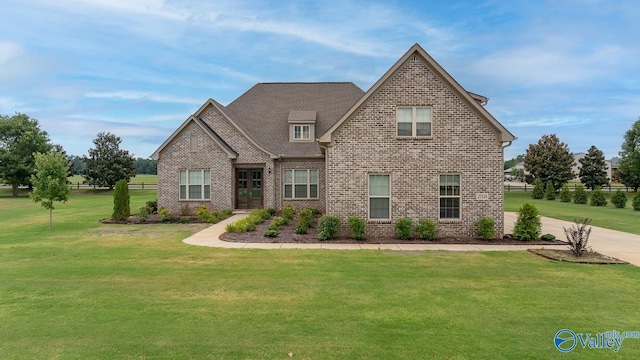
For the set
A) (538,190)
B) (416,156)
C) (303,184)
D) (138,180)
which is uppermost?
(138,180)

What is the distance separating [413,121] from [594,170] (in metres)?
44.9

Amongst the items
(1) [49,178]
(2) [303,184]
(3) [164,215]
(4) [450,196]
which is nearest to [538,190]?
(2) [303,184]

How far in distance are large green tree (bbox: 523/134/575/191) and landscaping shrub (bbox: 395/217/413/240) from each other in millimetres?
38838

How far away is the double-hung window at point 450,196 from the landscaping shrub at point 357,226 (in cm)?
319

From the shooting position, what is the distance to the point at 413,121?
46.2 ft

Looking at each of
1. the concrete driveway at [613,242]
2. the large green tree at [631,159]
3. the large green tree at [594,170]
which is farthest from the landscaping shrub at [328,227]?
the large green tree at [631,159]

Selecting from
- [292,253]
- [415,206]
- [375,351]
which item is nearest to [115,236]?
[292,253]

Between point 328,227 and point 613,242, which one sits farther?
point 328,227

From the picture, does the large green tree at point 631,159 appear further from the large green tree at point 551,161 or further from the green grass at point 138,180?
the green grass at point 138,180

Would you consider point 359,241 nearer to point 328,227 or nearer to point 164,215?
point 328,227

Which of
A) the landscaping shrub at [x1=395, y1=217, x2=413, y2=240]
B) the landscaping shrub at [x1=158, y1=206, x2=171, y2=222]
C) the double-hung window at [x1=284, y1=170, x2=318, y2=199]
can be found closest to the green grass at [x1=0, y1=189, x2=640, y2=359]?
the landscaping shrub at [x1=395, y1=217, x2=413, y2=240]

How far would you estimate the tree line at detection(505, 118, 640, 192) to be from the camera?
44.2 meters

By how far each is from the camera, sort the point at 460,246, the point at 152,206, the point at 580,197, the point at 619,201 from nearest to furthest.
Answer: the point at 460,246 → the point at 152,206 → the point at 619,201 → the point at 580,197

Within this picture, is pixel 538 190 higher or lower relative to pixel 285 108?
lower
